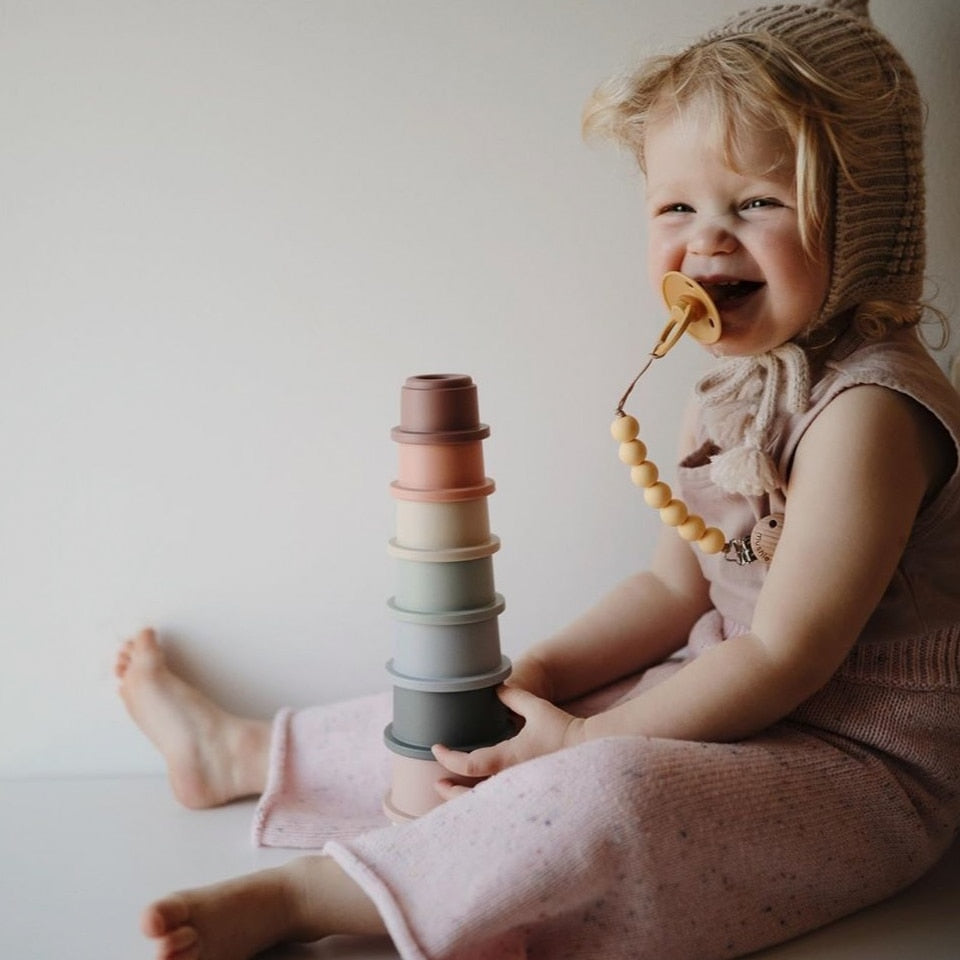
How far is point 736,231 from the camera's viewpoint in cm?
94

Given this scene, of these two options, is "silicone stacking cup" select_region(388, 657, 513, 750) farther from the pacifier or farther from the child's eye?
the child's eye

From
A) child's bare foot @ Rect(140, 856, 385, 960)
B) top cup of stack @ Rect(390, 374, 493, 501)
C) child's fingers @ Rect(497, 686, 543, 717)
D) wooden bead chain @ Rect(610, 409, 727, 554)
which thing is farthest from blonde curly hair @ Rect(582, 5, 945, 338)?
child's bare foot @ Rect(140, 856, 385, 960)

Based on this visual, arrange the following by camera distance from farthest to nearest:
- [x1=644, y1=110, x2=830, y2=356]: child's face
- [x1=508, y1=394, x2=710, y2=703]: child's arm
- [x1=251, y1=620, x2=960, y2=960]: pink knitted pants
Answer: [x1=508, y1=394, x2=710, y2=703]: child's arm, [x1=644, y1=110, x2=830, y2=356]: child's face, [x1=251, y1=620, x2=960, y2=960]: pink knitted pants

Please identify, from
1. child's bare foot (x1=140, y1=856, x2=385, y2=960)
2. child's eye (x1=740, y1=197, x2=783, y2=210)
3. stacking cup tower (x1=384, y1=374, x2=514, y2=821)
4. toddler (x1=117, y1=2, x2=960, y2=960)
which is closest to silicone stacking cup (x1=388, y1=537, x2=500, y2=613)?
stacking cup tower (x1=384, y1=374, x2=514, y2=821)

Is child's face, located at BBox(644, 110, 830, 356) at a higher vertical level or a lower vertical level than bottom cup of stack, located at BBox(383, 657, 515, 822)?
higher

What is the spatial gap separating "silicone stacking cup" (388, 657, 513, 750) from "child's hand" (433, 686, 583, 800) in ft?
0.04

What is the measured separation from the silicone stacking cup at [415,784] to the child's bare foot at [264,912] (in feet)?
0.36

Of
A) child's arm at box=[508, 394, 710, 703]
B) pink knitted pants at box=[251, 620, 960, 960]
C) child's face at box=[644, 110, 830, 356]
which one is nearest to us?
pink knitted pants at box=[251, 620, 960, 960]

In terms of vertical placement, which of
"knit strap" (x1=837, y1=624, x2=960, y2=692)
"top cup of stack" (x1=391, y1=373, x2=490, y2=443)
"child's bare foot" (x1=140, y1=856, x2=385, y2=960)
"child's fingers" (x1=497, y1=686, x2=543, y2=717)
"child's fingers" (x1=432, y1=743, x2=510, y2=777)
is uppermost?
"top cup of stack" (x1=391, y1=373, x2=490, y2=443)

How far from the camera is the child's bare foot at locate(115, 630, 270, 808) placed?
3.78 ft

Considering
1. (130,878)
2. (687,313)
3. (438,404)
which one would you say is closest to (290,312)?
(438,404)

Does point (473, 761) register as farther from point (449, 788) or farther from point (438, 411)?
point (438, 411)

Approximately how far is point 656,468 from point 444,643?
0.22 metres

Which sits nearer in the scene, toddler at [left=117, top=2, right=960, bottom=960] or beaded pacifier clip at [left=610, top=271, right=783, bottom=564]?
toddler at [left=117, top=2, right=960, bottom=960]
